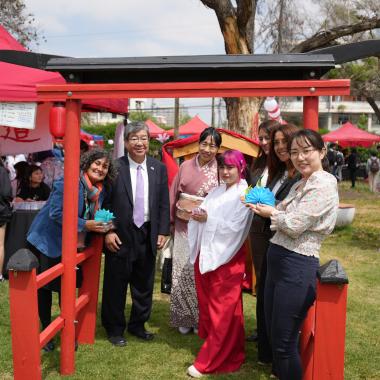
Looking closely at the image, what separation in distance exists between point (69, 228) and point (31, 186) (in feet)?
10.6

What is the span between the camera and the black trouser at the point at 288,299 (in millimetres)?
2799

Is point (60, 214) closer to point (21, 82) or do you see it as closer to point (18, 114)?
point (18, 114)

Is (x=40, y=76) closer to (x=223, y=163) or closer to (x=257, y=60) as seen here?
(x=223, y=163)

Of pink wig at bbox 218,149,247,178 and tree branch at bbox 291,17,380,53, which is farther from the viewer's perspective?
tree branch at bbox 291,17,380,53

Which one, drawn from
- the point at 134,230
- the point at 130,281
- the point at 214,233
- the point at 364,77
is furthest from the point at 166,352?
the point at 364,77

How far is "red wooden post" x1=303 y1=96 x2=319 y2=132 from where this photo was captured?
3082 mm

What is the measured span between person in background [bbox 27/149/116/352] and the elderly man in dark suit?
0.25 meters

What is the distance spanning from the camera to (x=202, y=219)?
150 inches

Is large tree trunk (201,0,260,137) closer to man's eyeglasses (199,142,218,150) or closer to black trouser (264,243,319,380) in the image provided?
man's eyeglasses (199,142,218,150)

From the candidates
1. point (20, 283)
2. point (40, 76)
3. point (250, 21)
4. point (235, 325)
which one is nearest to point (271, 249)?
point (235, 325)

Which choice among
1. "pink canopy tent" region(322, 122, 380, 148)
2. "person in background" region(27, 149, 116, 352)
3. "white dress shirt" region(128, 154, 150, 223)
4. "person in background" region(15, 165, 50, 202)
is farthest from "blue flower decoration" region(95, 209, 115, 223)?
"pink canopy tent" region(322, 122, 380, 148)

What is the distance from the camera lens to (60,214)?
12.0 ft

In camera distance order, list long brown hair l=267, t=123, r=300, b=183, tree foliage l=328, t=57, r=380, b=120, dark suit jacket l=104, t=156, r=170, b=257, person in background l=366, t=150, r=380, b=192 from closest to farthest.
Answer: long brown hair l=267, t=123, r=300, b=183, dark suit jacket l=104, t=156, r=170, b=257, person in background l=366, t=150, r=380, b=192, tree foliage l=328, t=57, r=380, b=120

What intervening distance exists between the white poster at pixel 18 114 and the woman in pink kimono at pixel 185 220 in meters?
1.85
